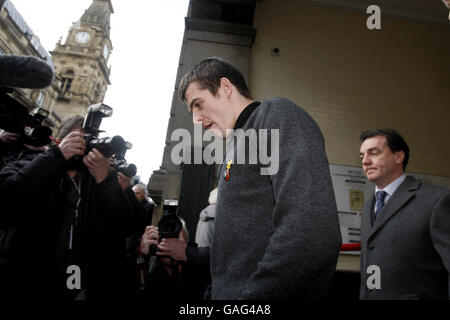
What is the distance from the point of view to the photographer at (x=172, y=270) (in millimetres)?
1334

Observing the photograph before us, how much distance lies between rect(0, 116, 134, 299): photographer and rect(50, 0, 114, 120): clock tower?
3506 centimetres

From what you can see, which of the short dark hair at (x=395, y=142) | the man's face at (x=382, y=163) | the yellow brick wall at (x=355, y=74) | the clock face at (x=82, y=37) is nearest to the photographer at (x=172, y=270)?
the man's face at (x=382, y=163)

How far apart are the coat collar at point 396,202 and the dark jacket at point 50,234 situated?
1.45 meters

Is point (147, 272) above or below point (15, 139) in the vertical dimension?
below

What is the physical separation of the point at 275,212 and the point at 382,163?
133 cm

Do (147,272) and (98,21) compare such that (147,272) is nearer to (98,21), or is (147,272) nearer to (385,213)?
(385,213)

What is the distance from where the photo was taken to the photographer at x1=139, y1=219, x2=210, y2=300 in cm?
133

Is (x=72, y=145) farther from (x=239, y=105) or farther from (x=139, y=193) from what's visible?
(x=139, y=193)

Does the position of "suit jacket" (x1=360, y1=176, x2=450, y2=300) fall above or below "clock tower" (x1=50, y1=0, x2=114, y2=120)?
below

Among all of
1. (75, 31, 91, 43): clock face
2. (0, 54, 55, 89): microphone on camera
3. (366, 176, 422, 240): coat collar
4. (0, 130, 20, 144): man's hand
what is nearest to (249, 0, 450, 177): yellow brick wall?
(366, 176, 422, 240): coat collar

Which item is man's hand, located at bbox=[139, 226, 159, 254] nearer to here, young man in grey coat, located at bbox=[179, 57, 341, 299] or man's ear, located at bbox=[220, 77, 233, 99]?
young man in grey coat, located at bbox=[179, 57, 341, 299]
